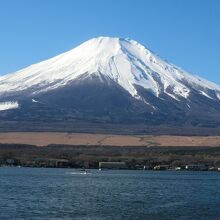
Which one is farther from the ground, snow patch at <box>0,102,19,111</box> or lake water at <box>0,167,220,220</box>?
snow patch at <box>0,102,19,111</box>

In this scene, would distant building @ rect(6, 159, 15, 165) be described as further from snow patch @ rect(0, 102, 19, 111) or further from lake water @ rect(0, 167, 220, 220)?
snow patch @ rect(0, 102, 19, 111)

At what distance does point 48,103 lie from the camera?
6334 inches

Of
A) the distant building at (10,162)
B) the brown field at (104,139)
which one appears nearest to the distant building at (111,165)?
the distant building at (10,162)

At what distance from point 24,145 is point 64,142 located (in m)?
7.91

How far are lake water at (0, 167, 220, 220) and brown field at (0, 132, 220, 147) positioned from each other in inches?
2028

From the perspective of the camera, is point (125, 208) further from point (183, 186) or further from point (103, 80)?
point (103, 80)

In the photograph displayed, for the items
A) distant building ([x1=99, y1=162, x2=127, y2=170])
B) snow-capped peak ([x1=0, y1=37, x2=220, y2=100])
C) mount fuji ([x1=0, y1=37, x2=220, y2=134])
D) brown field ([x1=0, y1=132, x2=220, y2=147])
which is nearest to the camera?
distant building ([x1=99, y1=162, x2=127, y2=170])

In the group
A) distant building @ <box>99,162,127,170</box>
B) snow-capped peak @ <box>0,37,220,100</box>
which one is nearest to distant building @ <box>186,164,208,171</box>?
distant building @ <box>99,162,127,170</box>

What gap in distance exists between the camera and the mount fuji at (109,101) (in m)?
141

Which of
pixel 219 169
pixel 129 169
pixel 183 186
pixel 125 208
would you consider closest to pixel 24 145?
pixel 129 169

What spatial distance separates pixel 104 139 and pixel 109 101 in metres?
53.6

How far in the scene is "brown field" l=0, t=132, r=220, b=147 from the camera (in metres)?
106

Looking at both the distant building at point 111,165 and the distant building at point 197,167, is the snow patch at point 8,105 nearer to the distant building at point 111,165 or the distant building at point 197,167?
the distant building at point 111,165

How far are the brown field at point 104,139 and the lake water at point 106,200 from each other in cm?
5150
